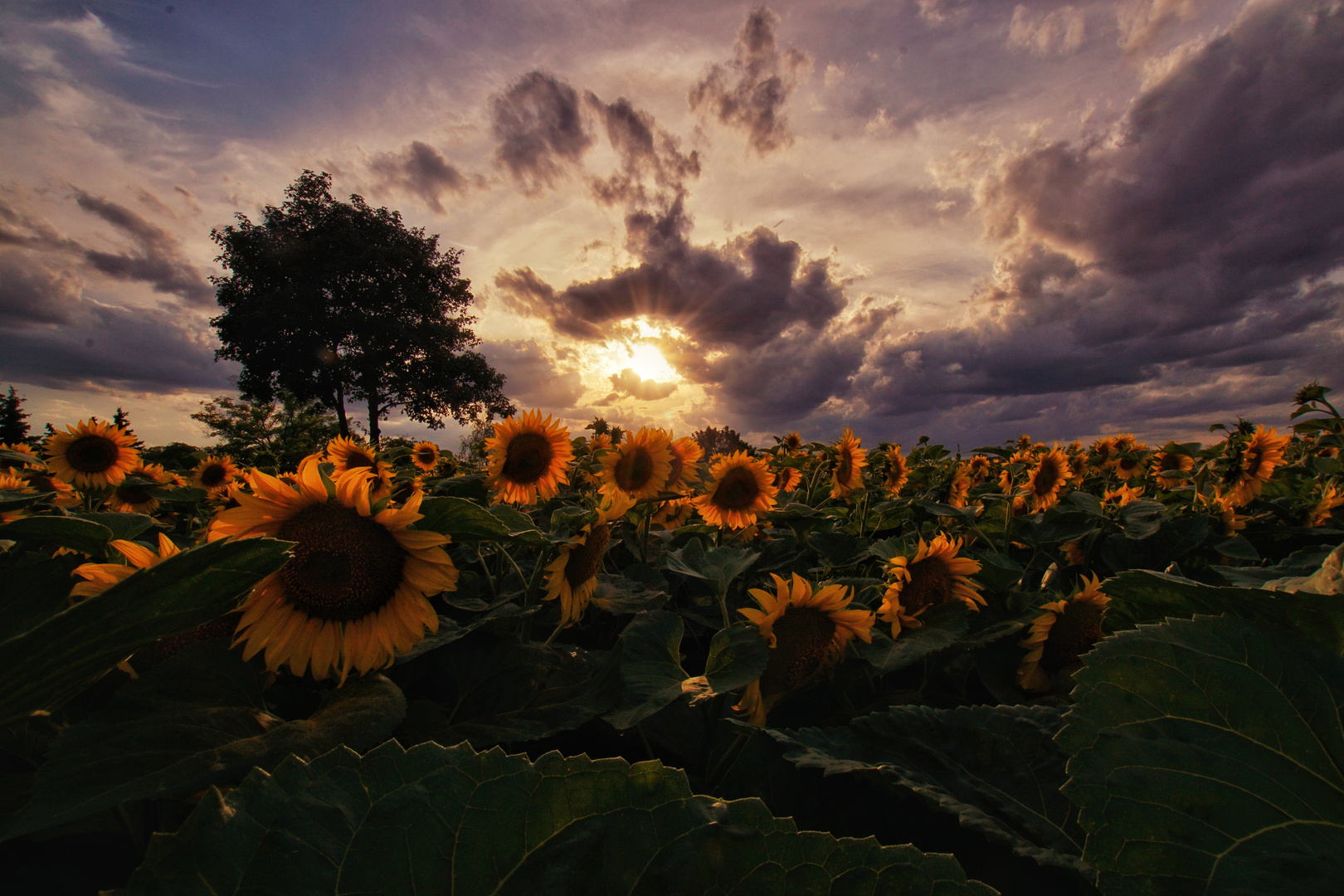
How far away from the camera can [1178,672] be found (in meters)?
0.80

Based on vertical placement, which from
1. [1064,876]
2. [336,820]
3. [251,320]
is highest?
[251,320]

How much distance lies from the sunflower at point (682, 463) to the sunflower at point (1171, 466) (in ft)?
15.2

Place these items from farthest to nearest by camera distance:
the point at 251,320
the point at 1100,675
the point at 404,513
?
the point at 251,320, the point at 404,513, the point at 1100,675

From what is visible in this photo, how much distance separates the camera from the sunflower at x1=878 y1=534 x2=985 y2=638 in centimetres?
200

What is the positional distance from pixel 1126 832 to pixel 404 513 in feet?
4.29

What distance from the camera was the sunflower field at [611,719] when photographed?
57cm

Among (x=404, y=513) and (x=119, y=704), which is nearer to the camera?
(x=119, y=704)

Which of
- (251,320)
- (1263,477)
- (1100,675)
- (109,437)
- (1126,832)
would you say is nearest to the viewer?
(1126,832)

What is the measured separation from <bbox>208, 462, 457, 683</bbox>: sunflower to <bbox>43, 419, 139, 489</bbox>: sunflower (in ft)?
19.6

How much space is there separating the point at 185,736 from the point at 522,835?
68cm

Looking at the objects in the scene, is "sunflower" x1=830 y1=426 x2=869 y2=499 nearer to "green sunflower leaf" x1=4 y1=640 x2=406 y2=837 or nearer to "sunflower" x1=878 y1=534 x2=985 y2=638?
"sunflower" x1=878 y1=534 x2=985 y2=638

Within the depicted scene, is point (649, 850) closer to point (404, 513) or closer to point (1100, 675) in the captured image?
point (1100, 675)

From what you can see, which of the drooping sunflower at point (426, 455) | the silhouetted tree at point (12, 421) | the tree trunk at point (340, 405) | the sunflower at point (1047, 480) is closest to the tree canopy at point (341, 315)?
the tree trunk at point (340, 405)

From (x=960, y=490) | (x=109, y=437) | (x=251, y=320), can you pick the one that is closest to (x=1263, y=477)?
(x=960, y=490)
